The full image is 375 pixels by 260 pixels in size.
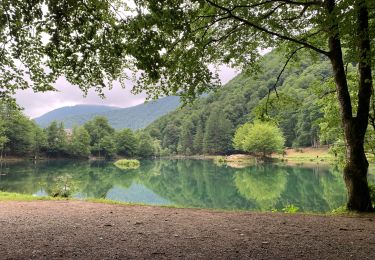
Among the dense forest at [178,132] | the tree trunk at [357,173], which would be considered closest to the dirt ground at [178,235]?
the tree trunk at [357,173]

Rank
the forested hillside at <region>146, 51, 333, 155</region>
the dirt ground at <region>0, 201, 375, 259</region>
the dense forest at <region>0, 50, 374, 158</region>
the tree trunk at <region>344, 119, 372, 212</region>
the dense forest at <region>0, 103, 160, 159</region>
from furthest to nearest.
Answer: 1. the forested hillside at <region>146, 51, 333, 155</region>
2. the dense forest at <region>0, 50, 374, 158</region>
3. the dense forest at <region>0, 103, 160, 159</region>
4. the tree trunk at <region>344, 119, 372, 212</region>
5. the dirt ground at <region>0, 201, 375, 259</region>

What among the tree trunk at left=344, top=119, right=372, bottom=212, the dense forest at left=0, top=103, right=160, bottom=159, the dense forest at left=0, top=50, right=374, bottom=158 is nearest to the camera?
the tree trunk at left=344, top=119, right=372, bottom=212

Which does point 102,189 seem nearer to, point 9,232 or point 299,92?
point 9,232

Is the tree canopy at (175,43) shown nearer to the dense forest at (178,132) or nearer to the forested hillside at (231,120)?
the dense forest at (178,132)

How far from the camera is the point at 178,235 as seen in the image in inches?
260

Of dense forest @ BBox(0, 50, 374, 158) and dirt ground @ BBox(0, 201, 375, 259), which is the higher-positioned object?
dense forest @ BBox(0, 50, 374, 158)

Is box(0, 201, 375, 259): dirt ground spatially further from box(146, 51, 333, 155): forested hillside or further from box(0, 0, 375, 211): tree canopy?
box(146, 51, 333, 155): forested hillside

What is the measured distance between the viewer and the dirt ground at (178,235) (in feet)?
17.4

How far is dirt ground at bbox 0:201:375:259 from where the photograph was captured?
5301mm

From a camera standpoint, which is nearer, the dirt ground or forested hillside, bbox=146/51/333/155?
the dirt ground

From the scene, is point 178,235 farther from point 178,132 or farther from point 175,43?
point 178,132

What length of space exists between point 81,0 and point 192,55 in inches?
149

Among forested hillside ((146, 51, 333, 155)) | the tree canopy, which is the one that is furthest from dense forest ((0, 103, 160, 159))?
the tree canopy

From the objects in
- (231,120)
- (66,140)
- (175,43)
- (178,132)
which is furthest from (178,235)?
(178,132)
